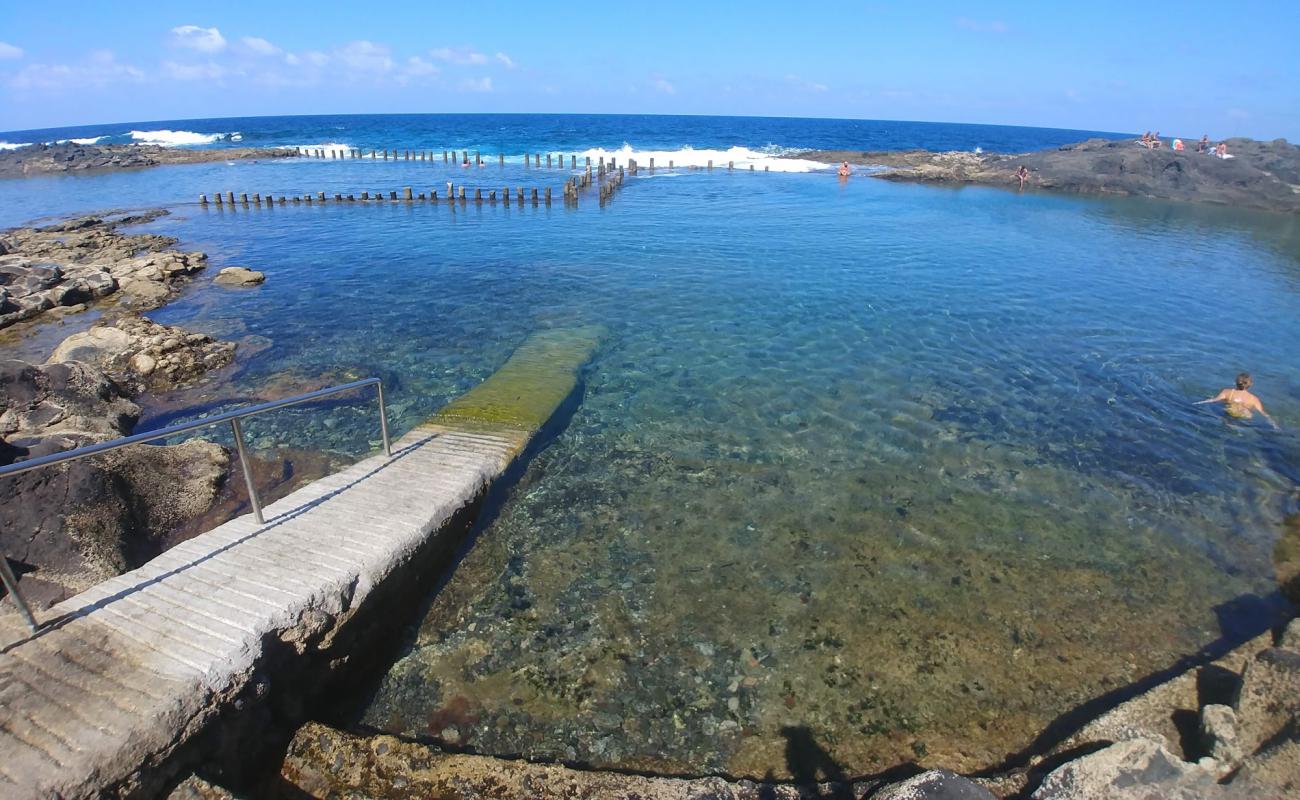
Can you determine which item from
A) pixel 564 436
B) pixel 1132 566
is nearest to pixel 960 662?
pixel 1132 566

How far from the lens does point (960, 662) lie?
6.93m

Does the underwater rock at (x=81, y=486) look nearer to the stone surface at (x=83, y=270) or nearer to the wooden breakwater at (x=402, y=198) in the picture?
the stone surface at (x=83, y=270)

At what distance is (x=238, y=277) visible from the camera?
2073cm

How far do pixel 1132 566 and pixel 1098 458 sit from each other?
305cm

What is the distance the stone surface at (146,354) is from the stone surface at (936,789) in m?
14.9

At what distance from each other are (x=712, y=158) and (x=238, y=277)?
182 ft

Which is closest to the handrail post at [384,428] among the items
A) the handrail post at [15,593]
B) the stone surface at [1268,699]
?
the handrail post at [15,593]

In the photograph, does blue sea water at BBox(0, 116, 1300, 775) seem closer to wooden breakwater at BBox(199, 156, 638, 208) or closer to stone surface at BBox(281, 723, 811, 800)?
stone surface at BBox(281, 723, 811, 800)

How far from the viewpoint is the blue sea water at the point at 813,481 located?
21.3 ft

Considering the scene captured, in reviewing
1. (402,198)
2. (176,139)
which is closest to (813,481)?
(402,198)

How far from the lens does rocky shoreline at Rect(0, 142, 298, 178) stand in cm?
5684

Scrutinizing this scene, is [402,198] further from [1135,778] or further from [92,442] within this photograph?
[1135,778]

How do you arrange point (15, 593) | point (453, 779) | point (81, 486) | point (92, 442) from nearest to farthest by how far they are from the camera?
point (15, 593) < point (453, 779) < point (81, 486) < point (92, 442)

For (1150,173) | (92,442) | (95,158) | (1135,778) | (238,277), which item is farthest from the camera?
(95,158)
